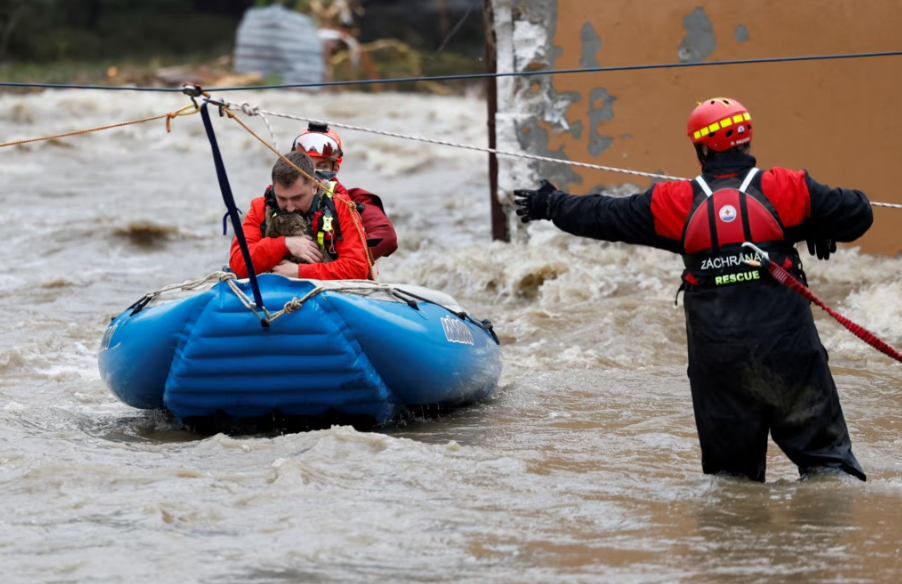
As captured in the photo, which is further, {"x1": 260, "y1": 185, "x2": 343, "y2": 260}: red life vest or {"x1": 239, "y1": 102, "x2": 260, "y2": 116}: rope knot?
{"x1": 260, "y1": 185, "x2": 343, "y2": 260}: red life vest

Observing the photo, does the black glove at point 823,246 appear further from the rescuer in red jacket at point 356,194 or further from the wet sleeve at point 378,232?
the wet sleeve at point 378,232

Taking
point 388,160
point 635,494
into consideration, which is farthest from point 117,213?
point 635,494

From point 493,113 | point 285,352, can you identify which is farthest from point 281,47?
point 285,352

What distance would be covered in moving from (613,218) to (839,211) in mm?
788

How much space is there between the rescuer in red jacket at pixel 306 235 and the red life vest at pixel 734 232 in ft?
6.63

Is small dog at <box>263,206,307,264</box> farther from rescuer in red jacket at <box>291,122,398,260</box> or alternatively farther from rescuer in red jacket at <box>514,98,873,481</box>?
rescuer in red jacket at <box>514,98,873,481</box>

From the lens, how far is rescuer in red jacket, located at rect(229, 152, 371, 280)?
6.13m

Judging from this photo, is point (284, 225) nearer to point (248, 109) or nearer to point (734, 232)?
point (248, 109)

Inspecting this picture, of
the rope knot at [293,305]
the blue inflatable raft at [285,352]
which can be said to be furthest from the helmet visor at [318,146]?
the rope knot at [293,305]

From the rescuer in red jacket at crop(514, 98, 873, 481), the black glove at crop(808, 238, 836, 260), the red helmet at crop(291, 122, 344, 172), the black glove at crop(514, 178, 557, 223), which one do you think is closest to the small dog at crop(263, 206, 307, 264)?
the red helmet at crop(291, 122, 344, 172)

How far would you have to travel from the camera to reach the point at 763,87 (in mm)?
10102

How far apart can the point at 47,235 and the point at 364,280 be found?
9.03 meters

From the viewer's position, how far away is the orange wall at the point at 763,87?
32.0 ft

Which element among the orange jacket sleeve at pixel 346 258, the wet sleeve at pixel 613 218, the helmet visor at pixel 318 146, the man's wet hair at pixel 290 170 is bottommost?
the orange jacket sleeve at pixel 346 258
